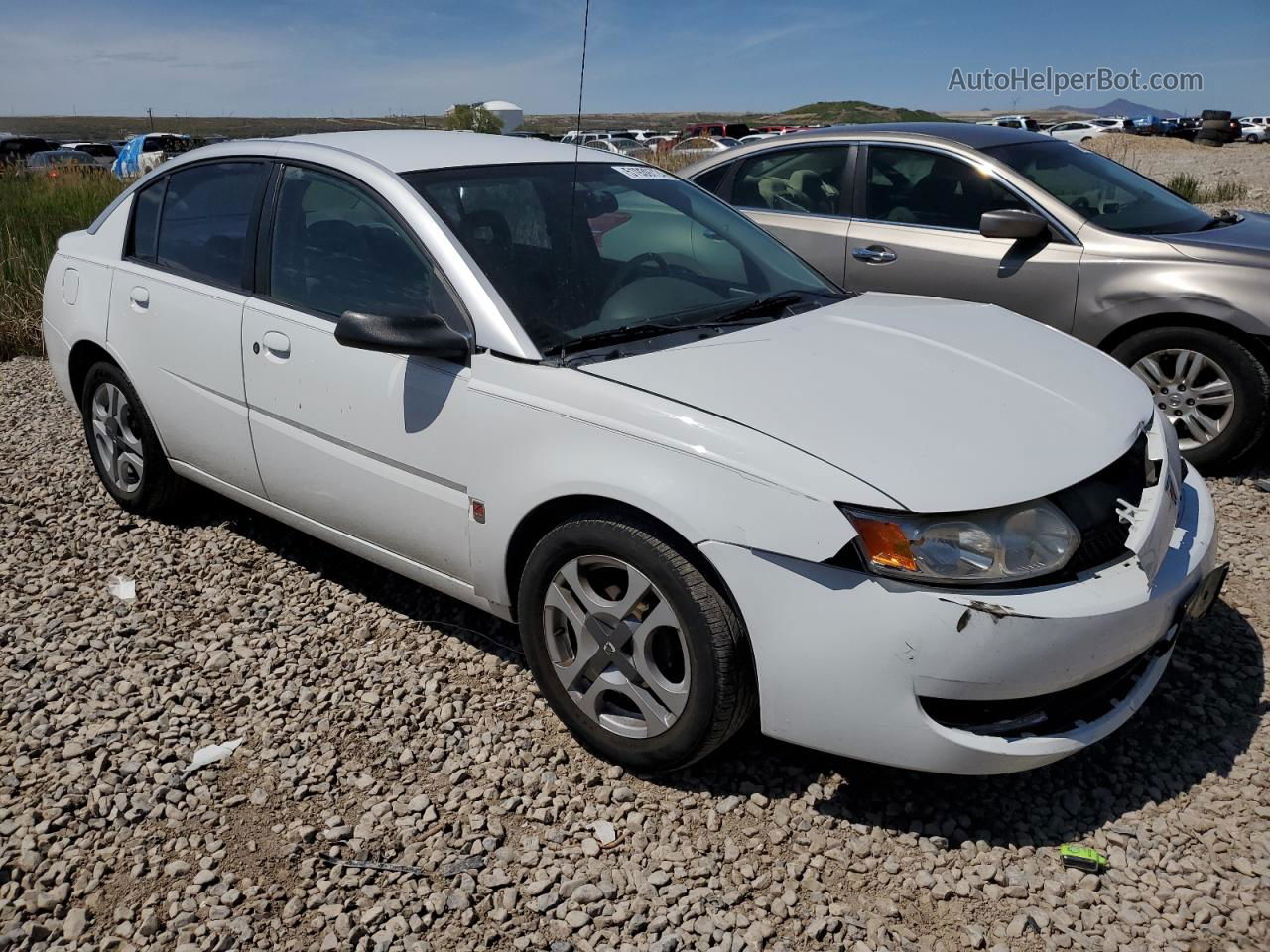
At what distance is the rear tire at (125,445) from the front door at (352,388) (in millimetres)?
962

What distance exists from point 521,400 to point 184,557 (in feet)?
7.49

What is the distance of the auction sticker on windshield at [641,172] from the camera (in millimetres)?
3938

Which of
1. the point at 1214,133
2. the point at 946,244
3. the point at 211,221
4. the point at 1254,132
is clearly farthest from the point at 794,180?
the point at 1254,132

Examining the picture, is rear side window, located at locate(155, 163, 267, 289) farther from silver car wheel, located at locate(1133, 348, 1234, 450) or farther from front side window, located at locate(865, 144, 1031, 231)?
silver car wheel, located at locate(1133, 348, 1234, 450)

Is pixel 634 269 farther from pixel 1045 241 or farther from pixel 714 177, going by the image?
pixel 714 177

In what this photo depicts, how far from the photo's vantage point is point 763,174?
638cm

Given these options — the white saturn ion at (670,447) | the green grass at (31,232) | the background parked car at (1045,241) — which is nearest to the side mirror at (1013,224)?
the background parked car at (1045,241)

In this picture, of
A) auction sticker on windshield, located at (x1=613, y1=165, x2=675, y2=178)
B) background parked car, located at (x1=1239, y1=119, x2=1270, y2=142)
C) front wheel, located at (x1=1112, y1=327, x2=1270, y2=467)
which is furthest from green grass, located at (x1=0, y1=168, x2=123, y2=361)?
background parked car, located at (x1=1239, y1=119, x2=1270, y2=142)

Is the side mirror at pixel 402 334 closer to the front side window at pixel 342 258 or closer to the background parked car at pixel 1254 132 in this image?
the front side window at pixel 342 258

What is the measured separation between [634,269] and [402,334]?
897 mm

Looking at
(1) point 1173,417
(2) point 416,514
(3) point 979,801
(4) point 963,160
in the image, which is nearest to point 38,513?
(2) point 416,514

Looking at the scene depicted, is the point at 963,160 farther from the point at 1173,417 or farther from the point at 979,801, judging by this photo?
the point at 979,801

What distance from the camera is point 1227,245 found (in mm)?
5000

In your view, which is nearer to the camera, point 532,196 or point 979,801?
point 979,801
